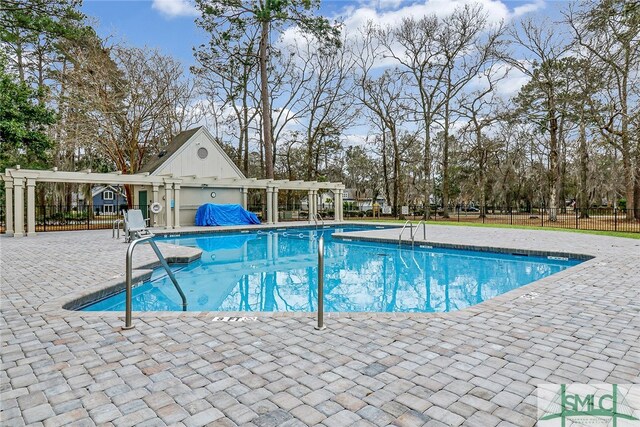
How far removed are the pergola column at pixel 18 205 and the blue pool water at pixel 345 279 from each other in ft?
24.4

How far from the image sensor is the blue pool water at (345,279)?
234 inches

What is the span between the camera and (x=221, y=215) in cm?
1875

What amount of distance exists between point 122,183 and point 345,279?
12585mm

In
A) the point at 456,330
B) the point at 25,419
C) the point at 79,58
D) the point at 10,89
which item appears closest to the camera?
the point at 25,419

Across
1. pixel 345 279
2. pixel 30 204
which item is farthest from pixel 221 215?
pixel 345 279

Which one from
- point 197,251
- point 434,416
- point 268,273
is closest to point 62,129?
point 197,251

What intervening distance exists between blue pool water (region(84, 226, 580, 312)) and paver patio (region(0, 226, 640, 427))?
67.6 inches

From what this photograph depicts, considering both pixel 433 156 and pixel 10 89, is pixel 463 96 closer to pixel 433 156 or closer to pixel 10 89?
pixel 433 156

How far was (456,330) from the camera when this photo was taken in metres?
3.51

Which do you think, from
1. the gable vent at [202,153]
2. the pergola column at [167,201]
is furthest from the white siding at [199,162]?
the pergola column at [167,201]

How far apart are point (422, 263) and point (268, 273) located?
3.73 metres

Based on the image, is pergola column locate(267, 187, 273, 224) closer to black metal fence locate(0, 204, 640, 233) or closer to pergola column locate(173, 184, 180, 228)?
black metal fence locate(0, 204, 640, 233)

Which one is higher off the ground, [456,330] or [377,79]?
[377,79]

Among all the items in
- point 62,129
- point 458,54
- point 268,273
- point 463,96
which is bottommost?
point 268,273
